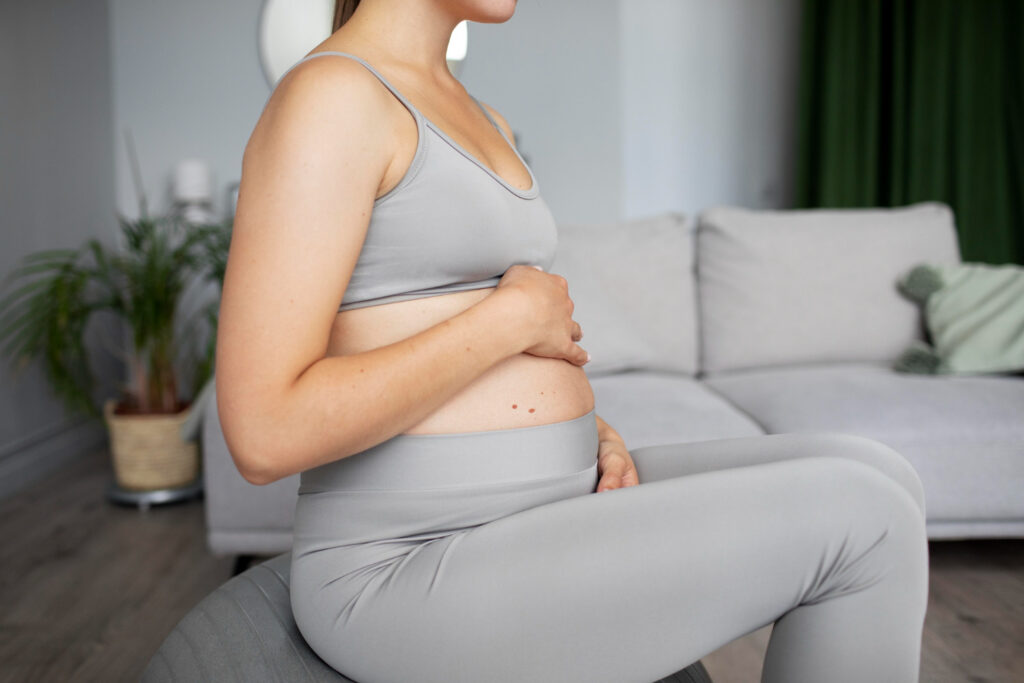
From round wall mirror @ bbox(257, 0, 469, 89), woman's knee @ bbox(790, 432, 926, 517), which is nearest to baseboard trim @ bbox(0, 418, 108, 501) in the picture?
round wall mirror @ bbox(257, 0, 469, 89)

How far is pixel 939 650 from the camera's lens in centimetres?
156

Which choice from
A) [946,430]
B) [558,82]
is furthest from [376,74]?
[558,82]

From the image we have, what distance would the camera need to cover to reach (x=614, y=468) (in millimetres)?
884

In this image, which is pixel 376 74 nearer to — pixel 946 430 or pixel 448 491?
pixel 448 491

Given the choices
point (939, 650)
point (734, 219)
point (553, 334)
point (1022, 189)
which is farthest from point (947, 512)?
point (1022, 189)

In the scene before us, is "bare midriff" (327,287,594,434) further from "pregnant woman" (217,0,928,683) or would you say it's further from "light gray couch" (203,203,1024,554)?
"light gray couch" (203,203,1024,554)

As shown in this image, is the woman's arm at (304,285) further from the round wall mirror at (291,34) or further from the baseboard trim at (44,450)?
the round wall mirror at (291,34)

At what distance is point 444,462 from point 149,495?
2228mm

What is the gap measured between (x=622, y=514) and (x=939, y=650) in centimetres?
123

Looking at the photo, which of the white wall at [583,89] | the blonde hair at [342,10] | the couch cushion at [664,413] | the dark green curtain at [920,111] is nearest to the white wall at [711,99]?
the white wall at [583,89]

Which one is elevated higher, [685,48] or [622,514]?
[685,48]

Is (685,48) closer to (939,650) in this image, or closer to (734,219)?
(734,219)

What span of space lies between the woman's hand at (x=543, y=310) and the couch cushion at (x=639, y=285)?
1411 millimetres

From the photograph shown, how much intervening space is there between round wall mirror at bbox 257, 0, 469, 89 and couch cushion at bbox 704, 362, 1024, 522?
88.2 inches
